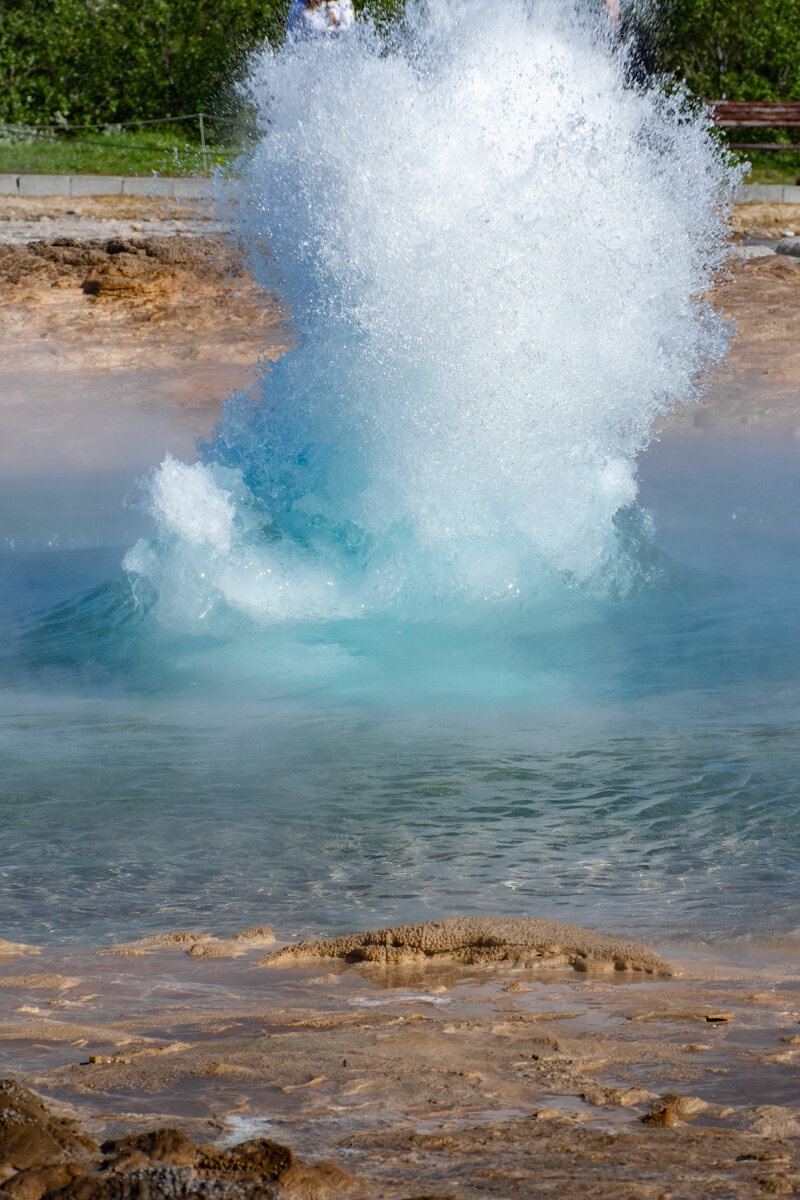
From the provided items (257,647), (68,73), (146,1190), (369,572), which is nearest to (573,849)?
(146,1190)

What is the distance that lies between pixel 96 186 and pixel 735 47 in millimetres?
9723

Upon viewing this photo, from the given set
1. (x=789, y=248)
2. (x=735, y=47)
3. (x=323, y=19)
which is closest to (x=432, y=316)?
(x=323, y=19)

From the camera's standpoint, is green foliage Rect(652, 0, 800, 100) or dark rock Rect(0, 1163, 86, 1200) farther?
green foliage Rect(652, 0, 800, 100)

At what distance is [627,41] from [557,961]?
20.8 feet

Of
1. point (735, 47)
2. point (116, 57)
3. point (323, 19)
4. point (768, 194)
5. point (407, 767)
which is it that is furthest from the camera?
point (116, 57)

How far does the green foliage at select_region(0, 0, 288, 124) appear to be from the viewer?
65.1 ft

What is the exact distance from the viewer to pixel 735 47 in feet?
64.5

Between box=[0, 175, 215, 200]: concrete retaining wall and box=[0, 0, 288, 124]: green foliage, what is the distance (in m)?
3.43

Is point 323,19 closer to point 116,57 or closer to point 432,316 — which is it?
point 432,316

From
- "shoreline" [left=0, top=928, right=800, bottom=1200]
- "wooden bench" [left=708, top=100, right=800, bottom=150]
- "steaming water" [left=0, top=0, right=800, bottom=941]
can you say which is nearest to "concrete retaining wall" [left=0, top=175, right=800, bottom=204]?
"wooden bench" [left=708, top=100, right=800, bottom=150]

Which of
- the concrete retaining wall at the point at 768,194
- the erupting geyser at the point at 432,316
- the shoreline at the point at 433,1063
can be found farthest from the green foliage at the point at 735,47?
the shoreline at the point at 433,1063

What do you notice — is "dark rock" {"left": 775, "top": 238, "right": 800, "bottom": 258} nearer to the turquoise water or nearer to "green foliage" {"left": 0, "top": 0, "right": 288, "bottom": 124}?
the turquoise water

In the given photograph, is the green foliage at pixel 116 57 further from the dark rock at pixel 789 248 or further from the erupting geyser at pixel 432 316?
the erupting geyser at pixel 432 316

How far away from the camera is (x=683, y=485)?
9602 millimetres
